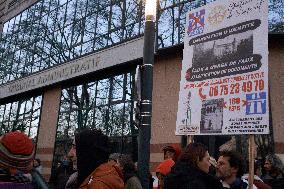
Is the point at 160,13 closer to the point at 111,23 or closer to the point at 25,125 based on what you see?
the point at 111,23

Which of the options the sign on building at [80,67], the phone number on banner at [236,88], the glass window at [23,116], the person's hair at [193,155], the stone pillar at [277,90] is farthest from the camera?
the glass window at [23,116]

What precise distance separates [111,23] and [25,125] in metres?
7.31

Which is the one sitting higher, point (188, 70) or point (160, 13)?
point (160, 13)

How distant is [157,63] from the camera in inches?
480

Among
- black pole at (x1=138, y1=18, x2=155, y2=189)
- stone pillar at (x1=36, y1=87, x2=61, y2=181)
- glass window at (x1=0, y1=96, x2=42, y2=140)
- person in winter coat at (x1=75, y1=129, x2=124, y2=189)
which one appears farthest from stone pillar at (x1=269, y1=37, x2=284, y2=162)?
glass window at (x1=0, y1=96, x2=42, y2=140)

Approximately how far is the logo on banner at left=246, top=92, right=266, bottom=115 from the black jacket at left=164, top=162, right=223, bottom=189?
1.69 metres

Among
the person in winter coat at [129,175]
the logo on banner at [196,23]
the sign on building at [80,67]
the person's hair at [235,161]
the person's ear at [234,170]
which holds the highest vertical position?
the sign on building at [80,67]

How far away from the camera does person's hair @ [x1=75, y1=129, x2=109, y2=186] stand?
9.75 feet

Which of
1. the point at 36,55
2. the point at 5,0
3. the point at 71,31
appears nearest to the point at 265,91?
the point at 71,31

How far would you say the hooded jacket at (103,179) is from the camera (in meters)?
2.77

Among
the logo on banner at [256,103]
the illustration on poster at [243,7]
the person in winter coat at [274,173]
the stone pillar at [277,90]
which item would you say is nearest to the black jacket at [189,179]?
the logo on banner at [256,103]

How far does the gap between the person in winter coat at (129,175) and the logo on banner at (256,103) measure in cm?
179

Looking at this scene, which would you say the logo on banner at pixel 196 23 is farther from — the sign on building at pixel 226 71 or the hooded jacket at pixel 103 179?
the hooded jacket at pixel 103 179

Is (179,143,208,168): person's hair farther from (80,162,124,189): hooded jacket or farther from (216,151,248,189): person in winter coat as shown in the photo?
(80,162,124,189): hooded jacket
